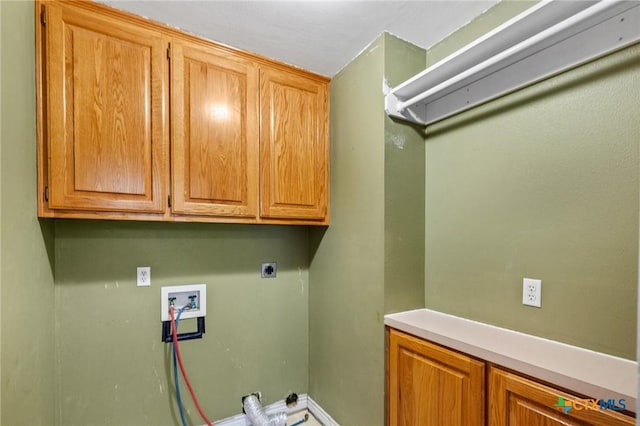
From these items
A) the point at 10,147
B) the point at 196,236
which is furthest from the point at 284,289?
the point at 10,147

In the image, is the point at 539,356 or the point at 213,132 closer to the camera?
the point at 539,356

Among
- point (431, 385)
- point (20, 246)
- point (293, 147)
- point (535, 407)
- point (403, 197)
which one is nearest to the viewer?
point (535, 407)

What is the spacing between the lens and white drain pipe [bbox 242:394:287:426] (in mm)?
1733

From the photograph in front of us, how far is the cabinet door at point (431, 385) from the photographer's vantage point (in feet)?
3.47

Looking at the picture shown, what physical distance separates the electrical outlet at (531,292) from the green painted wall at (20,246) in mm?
1852

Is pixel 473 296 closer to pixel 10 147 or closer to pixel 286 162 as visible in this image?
pixel 286 162

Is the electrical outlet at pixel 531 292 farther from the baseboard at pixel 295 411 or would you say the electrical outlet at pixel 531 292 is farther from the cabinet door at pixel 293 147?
the baseboard at pixel 295 411

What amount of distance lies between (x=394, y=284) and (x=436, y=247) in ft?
1.02

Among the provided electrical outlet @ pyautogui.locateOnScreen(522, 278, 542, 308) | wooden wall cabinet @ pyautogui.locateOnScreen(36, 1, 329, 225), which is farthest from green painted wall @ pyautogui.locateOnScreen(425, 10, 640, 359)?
wooden wall cabinet @ pyautogui.locateOnScreen(36, 1, 329, 225)

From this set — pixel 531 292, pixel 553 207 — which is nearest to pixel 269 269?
pixel 531 292

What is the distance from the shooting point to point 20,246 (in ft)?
3.40

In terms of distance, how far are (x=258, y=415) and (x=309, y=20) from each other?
2276 mm

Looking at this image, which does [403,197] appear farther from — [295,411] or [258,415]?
[295,411]

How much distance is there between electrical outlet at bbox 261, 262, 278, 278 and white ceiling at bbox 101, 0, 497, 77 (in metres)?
1.35
